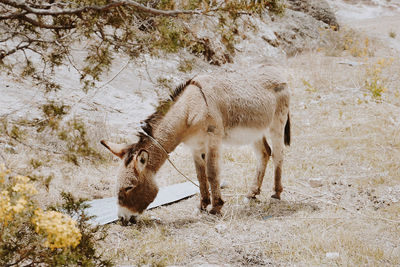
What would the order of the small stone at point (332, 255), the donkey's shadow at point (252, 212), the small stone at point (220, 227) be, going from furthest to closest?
the donkey's shadow at point (252, 212)
the small stone at point (220, 227)
the small stone at point (332, 255)

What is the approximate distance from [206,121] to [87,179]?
6.64ft

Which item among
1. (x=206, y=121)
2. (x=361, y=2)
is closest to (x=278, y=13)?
(x=206, y=121)

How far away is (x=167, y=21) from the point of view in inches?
129

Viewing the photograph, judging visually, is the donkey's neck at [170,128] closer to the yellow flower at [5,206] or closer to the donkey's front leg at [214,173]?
the donkey's front leg at [214,173]

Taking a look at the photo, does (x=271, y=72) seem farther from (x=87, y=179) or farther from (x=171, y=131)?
(x=87, y=179)

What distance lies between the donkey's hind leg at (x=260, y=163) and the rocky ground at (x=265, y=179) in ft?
0.45

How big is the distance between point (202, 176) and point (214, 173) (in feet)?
1.21

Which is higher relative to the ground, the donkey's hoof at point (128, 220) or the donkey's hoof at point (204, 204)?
the donkey's hoof at point (128, 220)

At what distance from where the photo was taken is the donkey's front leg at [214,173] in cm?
490

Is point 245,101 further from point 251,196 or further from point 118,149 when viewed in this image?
point 118,149

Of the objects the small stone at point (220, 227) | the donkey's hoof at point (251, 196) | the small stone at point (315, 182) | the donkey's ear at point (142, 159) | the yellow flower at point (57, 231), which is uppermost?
the yellow flower at point (57, 231)

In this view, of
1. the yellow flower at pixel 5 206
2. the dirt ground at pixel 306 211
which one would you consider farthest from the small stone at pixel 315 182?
A: the yellow flower at pixel 5 206

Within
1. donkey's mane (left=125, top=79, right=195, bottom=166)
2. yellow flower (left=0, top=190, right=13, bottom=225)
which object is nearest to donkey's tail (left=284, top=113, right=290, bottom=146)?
donkey's mane (left=125, top=79, right=195, bottom=166)

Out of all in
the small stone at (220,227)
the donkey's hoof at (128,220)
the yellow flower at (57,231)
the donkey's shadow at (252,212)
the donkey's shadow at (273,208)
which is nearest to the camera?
the yellow flower at (57,231)
